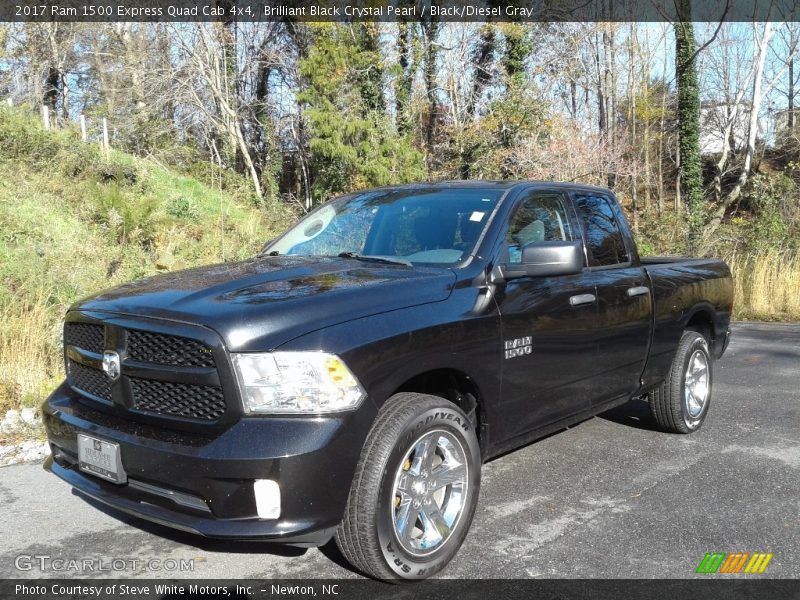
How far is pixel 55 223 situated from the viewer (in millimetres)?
12984

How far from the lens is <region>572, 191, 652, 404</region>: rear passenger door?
14.6ft

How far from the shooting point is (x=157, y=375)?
9.39 ft

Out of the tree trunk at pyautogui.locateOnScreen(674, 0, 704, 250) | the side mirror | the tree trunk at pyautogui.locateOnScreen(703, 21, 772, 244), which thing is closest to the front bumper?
the side mirror

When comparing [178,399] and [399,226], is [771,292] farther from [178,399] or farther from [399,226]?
[178,399]

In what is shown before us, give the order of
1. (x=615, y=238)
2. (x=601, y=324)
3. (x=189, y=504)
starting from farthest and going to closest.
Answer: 1. (x=615, y=238)
2. (x=601, y=324)
3. (x=189, y=504)

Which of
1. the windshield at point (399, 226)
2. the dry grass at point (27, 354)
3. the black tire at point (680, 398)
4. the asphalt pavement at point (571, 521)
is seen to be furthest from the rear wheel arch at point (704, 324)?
the dry grass at point (27, 354)

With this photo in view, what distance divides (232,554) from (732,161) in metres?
36.1

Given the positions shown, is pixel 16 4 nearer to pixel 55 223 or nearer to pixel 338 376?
pixel 55 223

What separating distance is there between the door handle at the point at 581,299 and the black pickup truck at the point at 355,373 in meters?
0.01

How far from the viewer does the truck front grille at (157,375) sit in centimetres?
276

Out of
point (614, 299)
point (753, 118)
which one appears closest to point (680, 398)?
point (614, 299)

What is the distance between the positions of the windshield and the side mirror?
288mm

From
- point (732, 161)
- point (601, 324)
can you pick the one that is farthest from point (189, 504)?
point (732, 161)

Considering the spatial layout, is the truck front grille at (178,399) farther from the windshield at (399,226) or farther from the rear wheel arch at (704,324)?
the rear wheel arch at (704,324)
